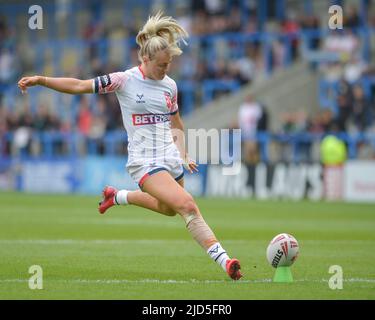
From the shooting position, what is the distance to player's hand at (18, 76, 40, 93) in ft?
30.0

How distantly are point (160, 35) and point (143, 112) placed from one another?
801mm

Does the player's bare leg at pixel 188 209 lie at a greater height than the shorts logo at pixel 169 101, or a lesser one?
lesser

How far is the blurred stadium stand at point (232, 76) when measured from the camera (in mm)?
29047

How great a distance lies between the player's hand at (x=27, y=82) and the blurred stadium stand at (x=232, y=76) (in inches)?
757

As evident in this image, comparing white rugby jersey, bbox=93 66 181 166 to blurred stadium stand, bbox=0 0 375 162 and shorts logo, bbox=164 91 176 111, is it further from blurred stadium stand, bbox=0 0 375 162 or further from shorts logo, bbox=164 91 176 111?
blurred stadium stand, bbox=0 0 375 162

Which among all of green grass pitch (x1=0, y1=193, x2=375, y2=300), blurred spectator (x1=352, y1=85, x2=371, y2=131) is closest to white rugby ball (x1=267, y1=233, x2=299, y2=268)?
green grass pitch (x1=0, y1=193, x2=375, y2=300)

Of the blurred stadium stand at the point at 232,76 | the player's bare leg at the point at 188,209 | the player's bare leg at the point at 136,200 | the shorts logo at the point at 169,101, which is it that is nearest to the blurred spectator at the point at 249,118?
the blurred stadium stand at the point at 232,76

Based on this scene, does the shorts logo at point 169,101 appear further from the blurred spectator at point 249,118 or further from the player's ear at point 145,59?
the blurred spectator at point 249,118

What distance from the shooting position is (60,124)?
3459cm

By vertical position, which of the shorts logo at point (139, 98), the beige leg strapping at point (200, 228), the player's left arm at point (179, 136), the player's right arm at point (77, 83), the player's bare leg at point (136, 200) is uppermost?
the player's right arm at point (77, 83)

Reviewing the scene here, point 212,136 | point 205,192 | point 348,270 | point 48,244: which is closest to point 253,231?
point 48,244

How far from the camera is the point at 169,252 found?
496 inches

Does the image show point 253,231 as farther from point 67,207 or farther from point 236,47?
point 236,47

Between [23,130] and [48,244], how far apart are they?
21401 millimetres
